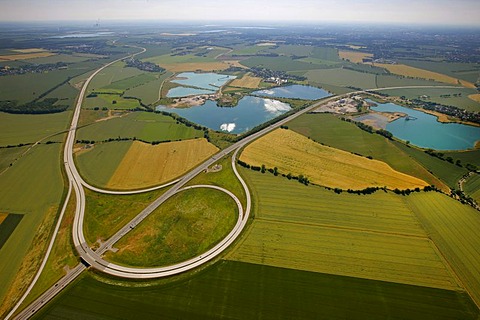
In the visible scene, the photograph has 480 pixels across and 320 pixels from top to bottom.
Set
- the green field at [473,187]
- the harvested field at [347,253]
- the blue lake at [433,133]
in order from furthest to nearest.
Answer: the blue lake at [433,133], the green field at [473,187], the harvested field at [347,253]

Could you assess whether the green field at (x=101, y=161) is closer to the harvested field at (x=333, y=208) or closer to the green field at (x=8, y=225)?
the green field at (x=8, y=225)

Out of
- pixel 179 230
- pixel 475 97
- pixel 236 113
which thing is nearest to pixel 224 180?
pixel 179 230

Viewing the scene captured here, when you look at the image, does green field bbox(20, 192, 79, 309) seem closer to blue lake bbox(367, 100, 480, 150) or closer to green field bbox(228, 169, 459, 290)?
green field bbox(228, 169, 459, 290)

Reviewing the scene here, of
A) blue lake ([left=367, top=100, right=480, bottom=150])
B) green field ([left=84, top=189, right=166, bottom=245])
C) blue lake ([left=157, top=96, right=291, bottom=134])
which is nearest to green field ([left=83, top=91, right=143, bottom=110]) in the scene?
blue lake ([left=157, top=96, right=291, bottom=134])

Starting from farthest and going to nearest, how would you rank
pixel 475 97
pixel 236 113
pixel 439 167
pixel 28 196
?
1. pixel 475 97
2. pixel 236 113
3. pixel 439 167
4. pixel 28 196

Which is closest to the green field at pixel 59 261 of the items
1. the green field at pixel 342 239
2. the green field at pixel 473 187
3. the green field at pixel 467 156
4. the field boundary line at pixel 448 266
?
the green field at pixel 342 239

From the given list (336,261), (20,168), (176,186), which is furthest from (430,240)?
(20,168)

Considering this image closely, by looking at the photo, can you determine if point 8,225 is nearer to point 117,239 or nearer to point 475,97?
point 117,239
